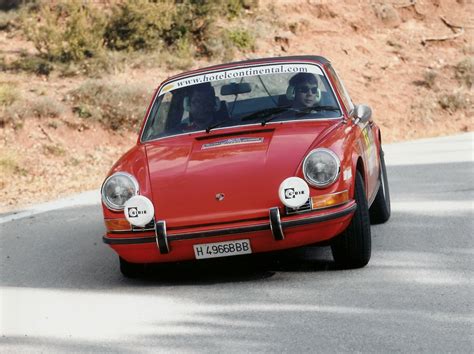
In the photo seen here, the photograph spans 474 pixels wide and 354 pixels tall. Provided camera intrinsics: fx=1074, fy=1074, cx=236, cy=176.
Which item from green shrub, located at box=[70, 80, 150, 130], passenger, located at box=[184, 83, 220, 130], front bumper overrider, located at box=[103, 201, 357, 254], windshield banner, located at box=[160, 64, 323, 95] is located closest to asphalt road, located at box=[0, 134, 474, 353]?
front bumper overrider, located at box=[103, 201, 357, 254]

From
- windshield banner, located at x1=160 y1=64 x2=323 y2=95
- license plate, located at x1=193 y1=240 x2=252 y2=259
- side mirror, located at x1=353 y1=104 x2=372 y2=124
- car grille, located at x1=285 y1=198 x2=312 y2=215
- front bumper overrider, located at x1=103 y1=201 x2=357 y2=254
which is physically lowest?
license plate, located at x1=193 y1=240 x2=252 y2=259

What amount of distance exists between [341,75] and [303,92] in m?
19.9

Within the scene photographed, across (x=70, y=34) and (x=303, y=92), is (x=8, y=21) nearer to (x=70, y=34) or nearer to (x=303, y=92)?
(x=70, y=34)

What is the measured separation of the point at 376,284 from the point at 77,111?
1630 cm

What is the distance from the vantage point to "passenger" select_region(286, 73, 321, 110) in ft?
28.8

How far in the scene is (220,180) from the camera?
24.8 feet

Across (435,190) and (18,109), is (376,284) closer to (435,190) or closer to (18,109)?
(435,190)

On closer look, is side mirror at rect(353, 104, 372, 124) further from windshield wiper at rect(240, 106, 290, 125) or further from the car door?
windshield wiper at rect(240, 106, 290, 125)

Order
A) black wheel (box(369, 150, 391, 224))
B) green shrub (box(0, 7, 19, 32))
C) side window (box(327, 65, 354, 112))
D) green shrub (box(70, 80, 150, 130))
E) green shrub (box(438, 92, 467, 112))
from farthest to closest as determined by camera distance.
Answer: green shrub (box(0, 7, 19, 32)), green shrub (box(438, 92, 467, 112)), green shrub (box(70, 80, 150, 130)), black wheel (box(369, 150, 391, 224)), side window (box(327, 65, 354, 112))

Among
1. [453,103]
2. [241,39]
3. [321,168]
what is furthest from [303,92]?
A: [241,39]

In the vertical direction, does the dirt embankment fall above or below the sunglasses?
below

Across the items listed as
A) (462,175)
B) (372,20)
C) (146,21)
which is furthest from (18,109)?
(372,20)

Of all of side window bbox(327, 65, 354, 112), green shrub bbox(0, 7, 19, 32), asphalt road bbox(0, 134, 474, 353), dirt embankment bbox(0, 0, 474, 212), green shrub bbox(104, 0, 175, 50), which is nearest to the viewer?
asphalt road bbox(0, 134, 474, 353)

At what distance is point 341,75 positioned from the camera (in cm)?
2848
